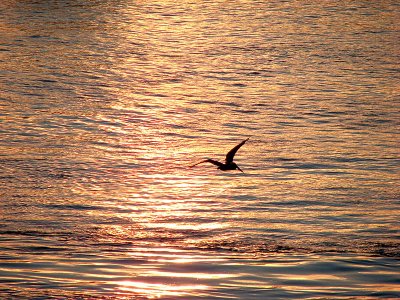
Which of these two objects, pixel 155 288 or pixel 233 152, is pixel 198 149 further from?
pixel 155 288

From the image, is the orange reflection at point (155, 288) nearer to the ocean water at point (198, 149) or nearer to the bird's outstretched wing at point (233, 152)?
the ocean water at point (198, 149)

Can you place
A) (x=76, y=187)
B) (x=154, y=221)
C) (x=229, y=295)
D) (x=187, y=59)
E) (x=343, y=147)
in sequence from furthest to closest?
(x=187, y=59) → (x=343, y=147) → (x=76, y=187) → (x=154, y=221) → (x=229, y=295)

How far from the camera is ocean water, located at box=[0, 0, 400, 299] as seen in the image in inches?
341

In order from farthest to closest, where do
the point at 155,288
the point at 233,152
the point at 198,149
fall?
1. the point at 198,149
2. the point at 233,152
3. the point at 155,288

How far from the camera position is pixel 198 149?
12.0 metres

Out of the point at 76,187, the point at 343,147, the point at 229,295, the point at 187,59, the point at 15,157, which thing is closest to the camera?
the point at 229,295

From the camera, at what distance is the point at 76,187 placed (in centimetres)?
1078

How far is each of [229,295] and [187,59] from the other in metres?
8.28

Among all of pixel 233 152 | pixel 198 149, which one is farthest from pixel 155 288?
pixel 198 149

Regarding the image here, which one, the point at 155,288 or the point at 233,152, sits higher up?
the point at 233,152

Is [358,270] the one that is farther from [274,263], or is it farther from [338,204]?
[338,204]

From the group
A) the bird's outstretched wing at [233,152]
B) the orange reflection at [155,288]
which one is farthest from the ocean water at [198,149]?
the bird's outstretched wing at [233,152]

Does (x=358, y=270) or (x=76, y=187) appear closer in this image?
(x=358, y=270)

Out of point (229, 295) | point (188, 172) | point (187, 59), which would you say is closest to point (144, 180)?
point (188, 172)
